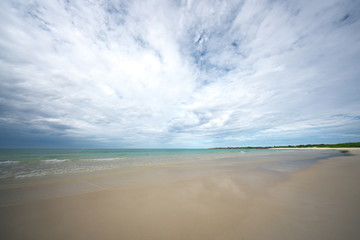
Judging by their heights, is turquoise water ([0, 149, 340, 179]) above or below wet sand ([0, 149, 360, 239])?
above

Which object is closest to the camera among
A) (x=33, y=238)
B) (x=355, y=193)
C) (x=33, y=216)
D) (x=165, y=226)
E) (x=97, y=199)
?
(x=33, y=238)

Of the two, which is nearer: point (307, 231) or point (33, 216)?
point (307, 231)

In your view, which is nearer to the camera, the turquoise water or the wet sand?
the wet sand

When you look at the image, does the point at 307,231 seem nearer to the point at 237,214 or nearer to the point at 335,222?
the point at 335,222

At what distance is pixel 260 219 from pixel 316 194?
10.8 feet

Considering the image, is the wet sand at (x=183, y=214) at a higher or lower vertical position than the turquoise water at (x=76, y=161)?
lower

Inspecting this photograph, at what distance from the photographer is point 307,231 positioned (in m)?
2.65

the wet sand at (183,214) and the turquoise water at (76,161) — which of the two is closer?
the wet sand at (183,214)

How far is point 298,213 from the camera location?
3.33m

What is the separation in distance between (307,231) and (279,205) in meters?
1.20

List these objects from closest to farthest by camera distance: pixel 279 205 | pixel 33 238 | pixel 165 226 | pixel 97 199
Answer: pixel 33 238 → pixel 165 226 → pixel 279 205 → pixel 97 199

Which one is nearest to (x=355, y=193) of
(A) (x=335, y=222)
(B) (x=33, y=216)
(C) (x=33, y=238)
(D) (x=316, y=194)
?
(D) (x=316, y=194)

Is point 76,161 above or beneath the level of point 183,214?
above

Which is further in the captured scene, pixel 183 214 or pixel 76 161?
pixel 76 161
